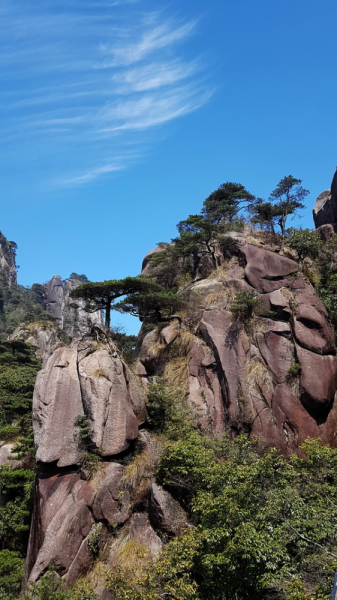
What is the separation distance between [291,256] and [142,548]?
20.3m

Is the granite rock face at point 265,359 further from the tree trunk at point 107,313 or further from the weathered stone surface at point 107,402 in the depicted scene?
the weathered stone surface at point 107,402

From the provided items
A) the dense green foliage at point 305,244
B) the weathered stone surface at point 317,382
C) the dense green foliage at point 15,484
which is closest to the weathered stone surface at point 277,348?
the weathered stone surface at point 317,382

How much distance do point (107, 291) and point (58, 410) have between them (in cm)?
722

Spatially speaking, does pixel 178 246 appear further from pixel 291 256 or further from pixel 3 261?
pixel 3 261

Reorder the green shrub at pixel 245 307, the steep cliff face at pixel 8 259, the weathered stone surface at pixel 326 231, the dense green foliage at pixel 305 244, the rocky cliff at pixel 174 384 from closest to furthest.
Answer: the rocky cliff at pixel 174 384, the green shrub at pixel 245 307, the dense green foliage at pixel 305 244, the weathered stone surface at pixel 326 231, the steep cliff face at pixel 8 259

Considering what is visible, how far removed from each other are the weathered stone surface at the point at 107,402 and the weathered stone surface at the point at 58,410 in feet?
1.52

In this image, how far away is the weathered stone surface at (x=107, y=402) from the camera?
58.4ft

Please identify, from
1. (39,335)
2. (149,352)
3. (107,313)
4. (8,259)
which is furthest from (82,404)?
(8,259)

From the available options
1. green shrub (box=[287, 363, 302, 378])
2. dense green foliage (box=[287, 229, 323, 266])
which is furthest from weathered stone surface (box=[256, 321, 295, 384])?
dense green foliage (box=[287, 229, 323, 266])

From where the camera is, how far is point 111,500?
53.7 feet

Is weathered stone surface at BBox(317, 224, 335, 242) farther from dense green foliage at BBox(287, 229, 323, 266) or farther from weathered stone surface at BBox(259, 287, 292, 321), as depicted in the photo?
weathered stone surface at BBox(259, 287, 292, 321)

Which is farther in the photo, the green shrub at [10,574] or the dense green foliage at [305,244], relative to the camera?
the dense green foliage at [305,244]

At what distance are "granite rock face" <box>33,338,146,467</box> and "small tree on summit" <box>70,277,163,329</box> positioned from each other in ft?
11.4

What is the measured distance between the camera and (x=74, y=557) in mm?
15086
